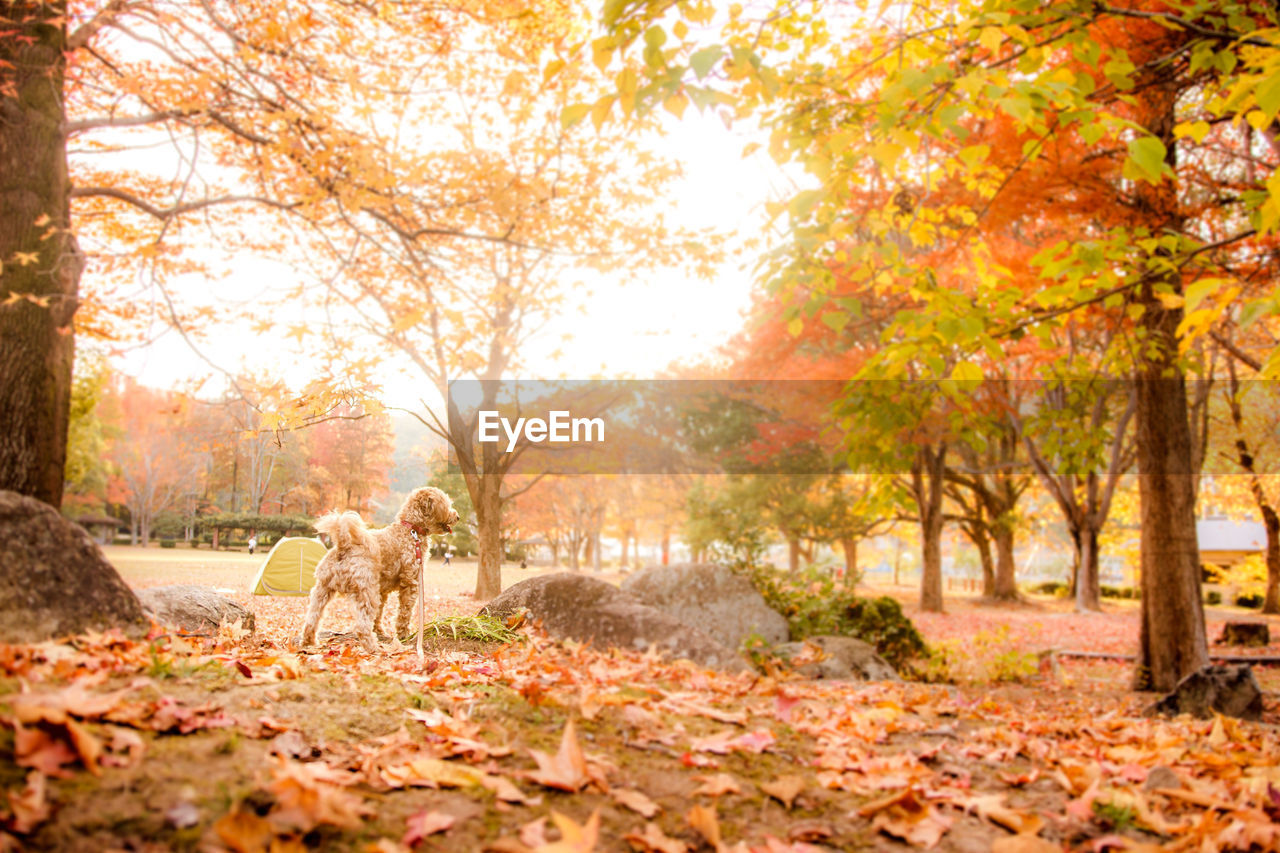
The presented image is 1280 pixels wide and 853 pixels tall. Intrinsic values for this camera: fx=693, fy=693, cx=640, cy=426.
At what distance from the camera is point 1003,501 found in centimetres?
1777

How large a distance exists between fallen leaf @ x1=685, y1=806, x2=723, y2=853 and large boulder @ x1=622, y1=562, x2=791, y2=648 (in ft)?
17.1

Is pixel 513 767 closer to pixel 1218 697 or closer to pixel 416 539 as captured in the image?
pixel 416 539

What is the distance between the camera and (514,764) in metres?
1.71

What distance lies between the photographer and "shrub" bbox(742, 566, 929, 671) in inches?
290

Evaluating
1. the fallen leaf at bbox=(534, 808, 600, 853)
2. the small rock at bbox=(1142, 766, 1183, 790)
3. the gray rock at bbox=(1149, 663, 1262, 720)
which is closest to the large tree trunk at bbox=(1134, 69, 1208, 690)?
the gray rock at bbox=(1149, 663, 1262, 720)

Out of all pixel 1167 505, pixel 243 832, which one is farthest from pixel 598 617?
pixel 1167 505

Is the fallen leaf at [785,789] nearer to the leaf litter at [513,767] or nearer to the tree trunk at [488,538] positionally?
the leaf litter at [513,767]

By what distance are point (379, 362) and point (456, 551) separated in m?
0.91

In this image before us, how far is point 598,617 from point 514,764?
1824mm

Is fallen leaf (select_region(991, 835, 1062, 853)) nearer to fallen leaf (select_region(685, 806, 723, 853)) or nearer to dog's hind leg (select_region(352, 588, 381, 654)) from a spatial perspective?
fallen leaf (select_region(685, 806, 723, 853))

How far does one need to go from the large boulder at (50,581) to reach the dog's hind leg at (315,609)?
625mm

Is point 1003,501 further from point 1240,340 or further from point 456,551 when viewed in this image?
point 456,551

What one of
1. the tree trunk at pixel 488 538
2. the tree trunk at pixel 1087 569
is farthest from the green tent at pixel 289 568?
the tree trunk at pixel 1087 569

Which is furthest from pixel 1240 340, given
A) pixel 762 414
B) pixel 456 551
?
pixel 456 551
